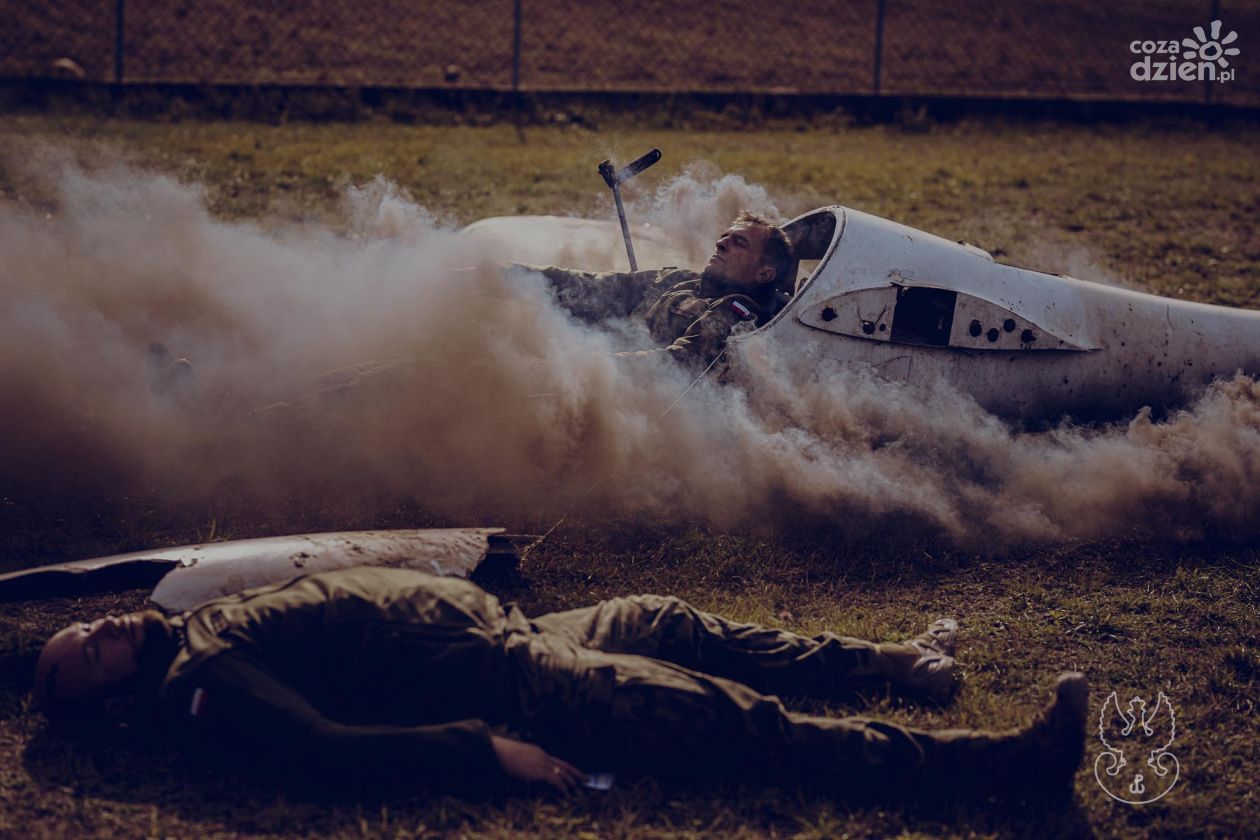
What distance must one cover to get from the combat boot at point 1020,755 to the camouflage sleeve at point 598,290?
3393mm

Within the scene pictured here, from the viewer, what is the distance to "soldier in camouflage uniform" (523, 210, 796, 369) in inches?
224

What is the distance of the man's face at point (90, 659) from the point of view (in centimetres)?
380

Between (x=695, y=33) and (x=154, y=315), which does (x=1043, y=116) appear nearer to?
(x=695, y=33)

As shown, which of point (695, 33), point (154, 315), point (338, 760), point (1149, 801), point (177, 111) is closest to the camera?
point (338, 760)

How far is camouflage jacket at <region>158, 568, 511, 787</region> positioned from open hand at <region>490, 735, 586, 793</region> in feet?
0.13

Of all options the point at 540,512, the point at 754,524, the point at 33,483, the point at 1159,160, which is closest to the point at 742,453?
the point at 754,524

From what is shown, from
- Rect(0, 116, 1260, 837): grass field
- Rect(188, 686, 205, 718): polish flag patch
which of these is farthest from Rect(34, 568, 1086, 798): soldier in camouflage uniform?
Rect(0, 116, 1260, 837): grass field

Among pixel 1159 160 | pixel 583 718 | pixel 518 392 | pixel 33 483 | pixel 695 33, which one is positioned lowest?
pixel 583 718

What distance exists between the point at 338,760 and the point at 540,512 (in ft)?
6.98

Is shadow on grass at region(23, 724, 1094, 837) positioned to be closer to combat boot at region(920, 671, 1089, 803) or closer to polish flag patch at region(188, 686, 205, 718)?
combat boot at region(920, 671, 1089, 803)

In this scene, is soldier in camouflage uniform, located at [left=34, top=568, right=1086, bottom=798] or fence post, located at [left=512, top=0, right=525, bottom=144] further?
fence post, located at [left=512, top=0, right=525, bottom=144]

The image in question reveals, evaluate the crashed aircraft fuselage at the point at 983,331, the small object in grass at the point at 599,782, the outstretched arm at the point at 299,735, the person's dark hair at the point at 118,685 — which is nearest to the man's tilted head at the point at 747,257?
the crashed aircraft fuselage at the point at 983,331

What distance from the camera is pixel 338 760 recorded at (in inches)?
140

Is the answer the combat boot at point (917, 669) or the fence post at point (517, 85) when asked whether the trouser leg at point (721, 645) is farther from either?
the fence post at point (517, 85)
